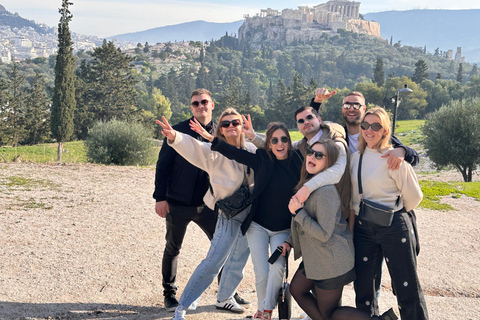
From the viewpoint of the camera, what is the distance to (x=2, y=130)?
41250 mm

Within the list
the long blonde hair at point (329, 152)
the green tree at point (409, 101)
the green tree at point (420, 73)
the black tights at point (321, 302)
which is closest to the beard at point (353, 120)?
the long blonde hair at point (329, 152)

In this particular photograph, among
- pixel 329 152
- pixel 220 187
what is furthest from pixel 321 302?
pixel 220 187

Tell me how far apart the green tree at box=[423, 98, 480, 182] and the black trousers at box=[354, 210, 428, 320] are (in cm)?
2181

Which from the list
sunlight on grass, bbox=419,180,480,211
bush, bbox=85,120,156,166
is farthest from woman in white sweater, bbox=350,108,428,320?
bush, bbox=85,120,156,166

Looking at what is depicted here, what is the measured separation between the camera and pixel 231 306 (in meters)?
4.71

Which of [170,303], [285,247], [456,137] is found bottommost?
[170,303]

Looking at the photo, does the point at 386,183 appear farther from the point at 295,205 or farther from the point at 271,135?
the point at 271,135

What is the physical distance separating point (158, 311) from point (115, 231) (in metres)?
3.28

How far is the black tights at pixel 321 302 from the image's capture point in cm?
356

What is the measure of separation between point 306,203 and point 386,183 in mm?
674

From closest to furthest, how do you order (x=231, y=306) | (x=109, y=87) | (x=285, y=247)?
(x=285, y=247)
(x=231, y=306)
(x=109, y=87)

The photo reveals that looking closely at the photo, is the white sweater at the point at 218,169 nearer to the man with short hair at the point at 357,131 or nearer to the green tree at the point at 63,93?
the man with short hair at the point at 357,131

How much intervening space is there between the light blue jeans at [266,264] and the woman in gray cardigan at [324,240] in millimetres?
281

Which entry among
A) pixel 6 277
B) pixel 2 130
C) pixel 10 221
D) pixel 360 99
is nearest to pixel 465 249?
pixel 360 99
